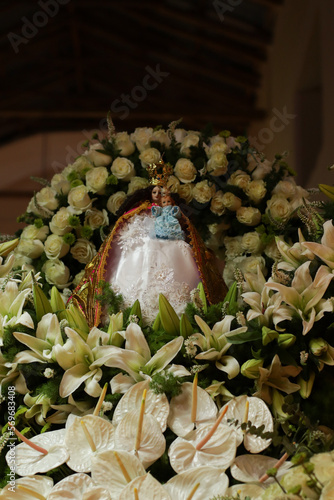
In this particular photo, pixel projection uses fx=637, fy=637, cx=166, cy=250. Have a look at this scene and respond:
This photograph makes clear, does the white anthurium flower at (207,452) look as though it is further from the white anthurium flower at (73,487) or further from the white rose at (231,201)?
the white rose at (231,201)

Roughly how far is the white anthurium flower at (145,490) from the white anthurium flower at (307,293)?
39 centimetres

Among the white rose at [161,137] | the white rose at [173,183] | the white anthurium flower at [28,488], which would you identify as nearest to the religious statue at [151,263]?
the white rose at [173,183]

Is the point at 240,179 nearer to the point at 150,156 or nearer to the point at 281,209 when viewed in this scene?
the point at 281,209

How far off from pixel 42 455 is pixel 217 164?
128cm

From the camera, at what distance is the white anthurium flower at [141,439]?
1.14 m

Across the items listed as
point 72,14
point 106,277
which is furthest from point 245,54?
point 106,277

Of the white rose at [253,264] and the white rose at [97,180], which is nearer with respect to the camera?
the white rose at [253,264]

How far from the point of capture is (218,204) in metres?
2.23

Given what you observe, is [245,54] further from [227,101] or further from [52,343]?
[52,343]

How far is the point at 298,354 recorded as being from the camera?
4.16 ft

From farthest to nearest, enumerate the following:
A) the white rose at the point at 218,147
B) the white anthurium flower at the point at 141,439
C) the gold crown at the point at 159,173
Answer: the white rose at the point at 218,147
the gold crown at the point at 159,173
the white anthurium flower at the point at 141,439

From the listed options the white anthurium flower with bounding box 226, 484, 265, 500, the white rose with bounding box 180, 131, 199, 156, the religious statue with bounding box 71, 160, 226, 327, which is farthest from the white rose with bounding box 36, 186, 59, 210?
the white anthurium flower with bounding box 226, 484, 265, 500

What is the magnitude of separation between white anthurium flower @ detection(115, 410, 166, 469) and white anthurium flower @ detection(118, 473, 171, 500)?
3.5 inches

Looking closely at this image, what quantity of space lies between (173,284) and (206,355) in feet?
1.67
